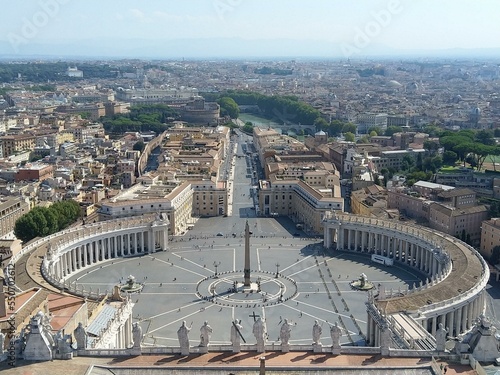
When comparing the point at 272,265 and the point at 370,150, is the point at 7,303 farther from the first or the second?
the point at 370,150

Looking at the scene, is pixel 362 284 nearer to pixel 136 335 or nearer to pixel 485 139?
pixel 136 335

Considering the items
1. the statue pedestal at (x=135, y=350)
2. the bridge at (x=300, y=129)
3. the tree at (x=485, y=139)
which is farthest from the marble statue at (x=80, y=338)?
the bridge at (x=300, y=129)

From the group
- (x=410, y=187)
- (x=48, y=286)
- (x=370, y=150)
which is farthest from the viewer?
(x=370, y=150)

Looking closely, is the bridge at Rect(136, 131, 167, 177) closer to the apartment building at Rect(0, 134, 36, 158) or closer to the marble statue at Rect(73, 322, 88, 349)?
the apartment building at Rect(0, 134, 36, 158)

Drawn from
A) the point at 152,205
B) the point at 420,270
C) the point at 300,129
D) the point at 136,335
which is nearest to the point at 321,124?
the point at 300,129

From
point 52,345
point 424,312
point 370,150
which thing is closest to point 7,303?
point 52,345

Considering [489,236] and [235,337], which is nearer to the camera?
[235,337]
